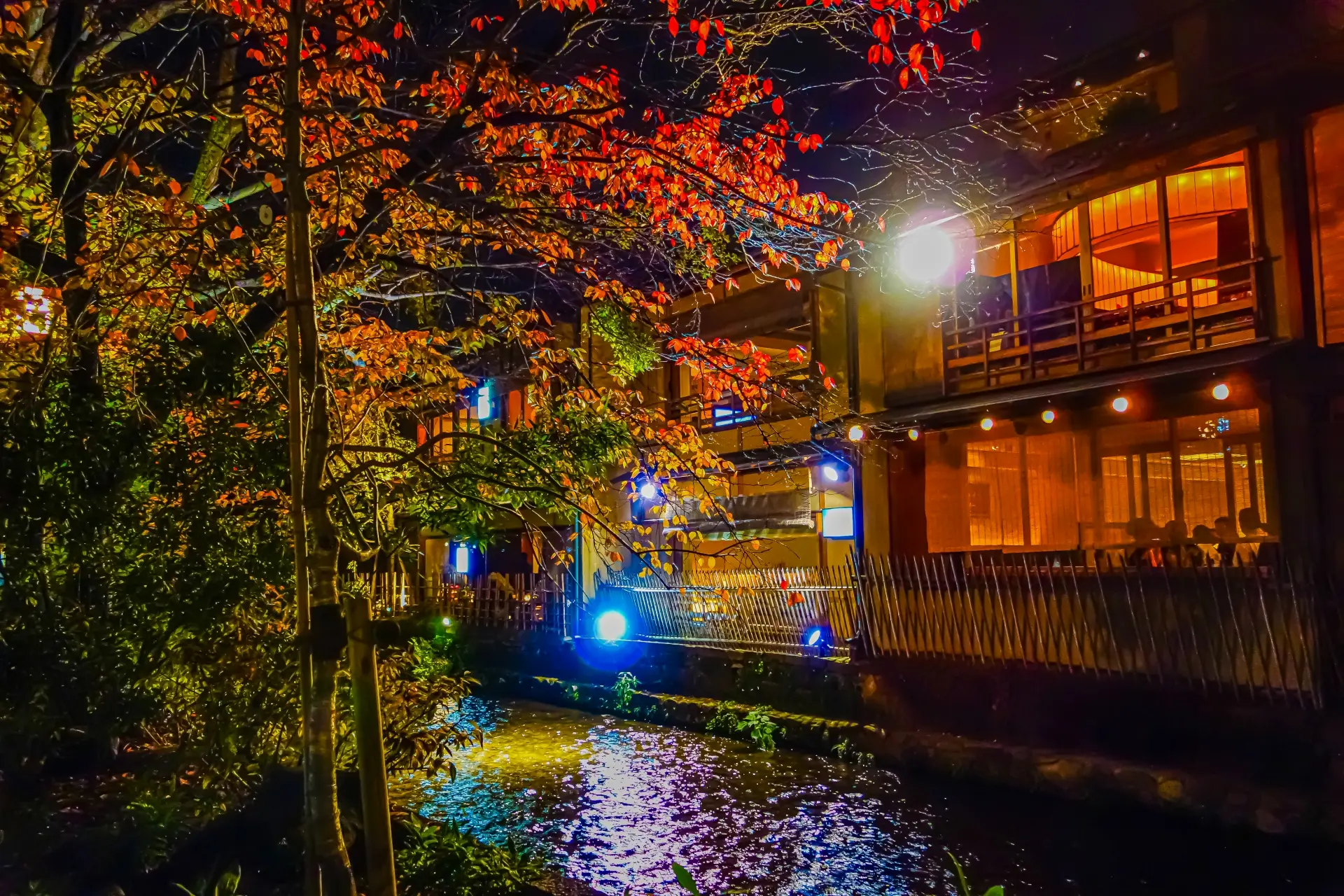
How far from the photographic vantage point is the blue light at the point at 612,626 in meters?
18.4

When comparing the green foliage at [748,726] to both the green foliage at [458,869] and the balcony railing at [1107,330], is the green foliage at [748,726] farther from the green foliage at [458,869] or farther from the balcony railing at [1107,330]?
the green foliage at [458,869]

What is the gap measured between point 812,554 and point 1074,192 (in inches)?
404

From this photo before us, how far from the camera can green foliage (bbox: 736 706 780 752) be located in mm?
13594

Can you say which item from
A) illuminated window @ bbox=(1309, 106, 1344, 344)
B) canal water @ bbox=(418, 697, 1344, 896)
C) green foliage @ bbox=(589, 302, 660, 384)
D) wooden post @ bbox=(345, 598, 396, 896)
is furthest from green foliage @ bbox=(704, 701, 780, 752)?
wooden post @ bbox=(345, 598, 396, 896)

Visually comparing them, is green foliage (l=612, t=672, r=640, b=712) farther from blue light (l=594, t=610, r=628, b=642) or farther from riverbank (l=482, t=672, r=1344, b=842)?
blue light (l=594, t=610, r=628, b=642)

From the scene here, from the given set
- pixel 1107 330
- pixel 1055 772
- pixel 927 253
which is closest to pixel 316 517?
pixel 1055 772

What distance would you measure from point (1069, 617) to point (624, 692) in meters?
8.53

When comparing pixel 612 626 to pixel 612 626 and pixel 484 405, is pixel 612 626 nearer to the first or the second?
pixel 612 626

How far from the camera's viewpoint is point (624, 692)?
55.2 feet

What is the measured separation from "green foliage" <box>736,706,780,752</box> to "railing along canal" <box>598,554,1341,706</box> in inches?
49.0

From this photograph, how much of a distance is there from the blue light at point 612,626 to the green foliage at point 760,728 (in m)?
4.59

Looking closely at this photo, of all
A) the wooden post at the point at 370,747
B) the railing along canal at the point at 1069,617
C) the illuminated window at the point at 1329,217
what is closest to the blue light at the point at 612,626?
the railing along canal at the point at 1069,617

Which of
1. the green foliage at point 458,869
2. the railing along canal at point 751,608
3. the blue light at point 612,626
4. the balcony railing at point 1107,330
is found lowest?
the green foliage at point 458,869

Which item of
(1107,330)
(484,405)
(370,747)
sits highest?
(484,405)
